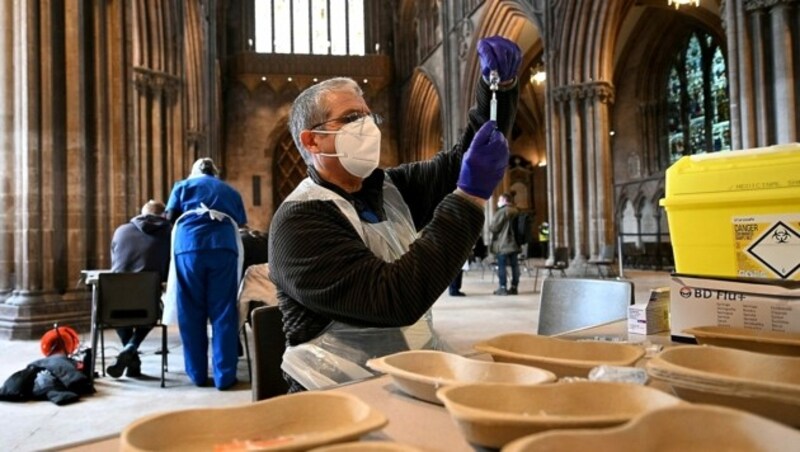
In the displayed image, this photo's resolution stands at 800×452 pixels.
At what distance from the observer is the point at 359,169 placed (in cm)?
174

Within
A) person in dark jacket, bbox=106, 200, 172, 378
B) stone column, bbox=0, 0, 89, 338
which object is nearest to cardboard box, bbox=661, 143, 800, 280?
person in dark jacket, bbox=106, 200, 172, 378

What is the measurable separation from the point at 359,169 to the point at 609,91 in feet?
39.7

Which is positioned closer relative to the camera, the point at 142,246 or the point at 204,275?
the point at 204,275

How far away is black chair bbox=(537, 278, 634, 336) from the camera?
8.89 feet

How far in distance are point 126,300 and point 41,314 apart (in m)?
2.30

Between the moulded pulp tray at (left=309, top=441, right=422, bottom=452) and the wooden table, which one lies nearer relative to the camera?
the moulded pulp tray at (left=309, top=441, right=422, bottom=452)

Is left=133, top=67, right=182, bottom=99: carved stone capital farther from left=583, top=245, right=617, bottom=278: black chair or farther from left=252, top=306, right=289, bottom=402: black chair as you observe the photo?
left=252, top=306, right=289, bottom=402: black chair

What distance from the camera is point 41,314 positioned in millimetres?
6164

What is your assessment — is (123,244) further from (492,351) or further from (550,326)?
(492,351)

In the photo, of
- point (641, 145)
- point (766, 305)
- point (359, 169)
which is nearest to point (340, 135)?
point (359, 169)

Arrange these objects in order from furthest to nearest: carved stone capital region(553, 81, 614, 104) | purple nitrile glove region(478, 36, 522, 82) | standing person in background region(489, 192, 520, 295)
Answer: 1. carved stone capital region(553, 81, 614, 104)
2. standing person in background region(489, 192, 520, 295)
3. purple nitrile glove region(478, 36, 522, 82)

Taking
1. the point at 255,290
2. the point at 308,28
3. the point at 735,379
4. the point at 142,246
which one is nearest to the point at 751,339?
the point at 735,379

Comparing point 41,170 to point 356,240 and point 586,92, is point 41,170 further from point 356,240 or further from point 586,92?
point 586,92

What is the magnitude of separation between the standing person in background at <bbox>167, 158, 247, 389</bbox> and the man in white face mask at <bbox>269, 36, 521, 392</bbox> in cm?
249
